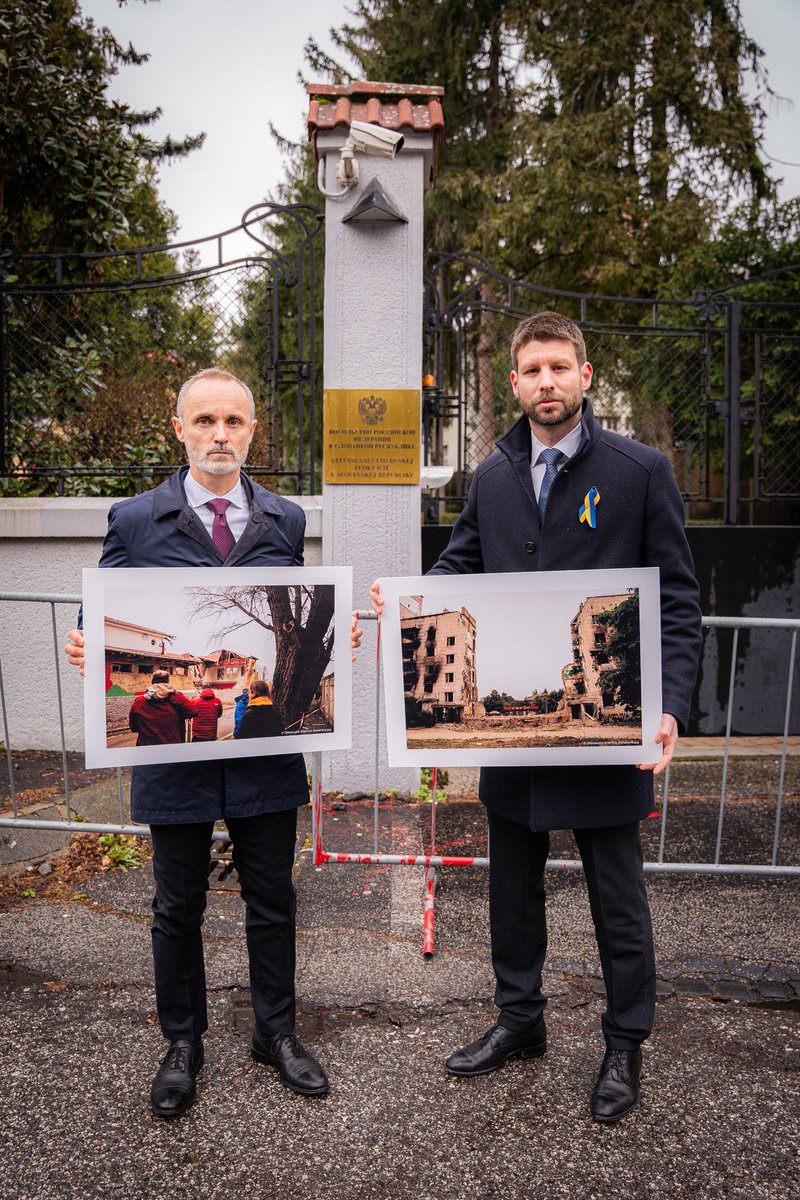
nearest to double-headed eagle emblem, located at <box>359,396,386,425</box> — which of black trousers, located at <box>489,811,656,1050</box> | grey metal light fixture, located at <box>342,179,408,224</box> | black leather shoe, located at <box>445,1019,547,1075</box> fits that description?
grey metal light fixture, located at <box>342,179,408,224</box>

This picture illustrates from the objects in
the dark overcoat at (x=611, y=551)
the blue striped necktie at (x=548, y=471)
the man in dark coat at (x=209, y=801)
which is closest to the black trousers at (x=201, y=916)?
the man in dark coat at (x=209, y=801)

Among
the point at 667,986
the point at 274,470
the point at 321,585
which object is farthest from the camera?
the point at 274,470

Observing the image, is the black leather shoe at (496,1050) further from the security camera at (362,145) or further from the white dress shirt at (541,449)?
the security camera at (362,145)

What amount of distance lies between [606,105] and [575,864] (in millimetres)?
16119

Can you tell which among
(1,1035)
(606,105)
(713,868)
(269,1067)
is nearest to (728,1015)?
(713,868)

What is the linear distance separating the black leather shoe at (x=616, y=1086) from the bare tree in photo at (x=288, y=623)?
1361 mm

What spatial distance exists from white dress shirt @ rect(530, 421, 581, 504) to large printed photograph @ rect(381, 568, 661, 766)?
34 centimetres

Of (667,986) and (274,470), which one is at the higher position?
(274,470)

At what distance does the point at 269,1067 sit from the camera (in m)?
2.91

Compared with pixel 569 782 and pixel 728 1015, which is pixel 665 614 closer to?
pixel 569 782

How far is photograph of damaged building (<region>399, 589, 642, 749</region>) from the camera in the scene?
256 cm

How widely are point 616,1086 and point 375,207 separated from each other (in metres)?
4.33

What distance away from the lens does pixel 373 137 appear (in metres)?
5.05

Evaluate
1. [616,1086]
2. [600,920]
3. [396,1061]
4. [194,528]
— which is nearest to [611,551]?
[600,920]
